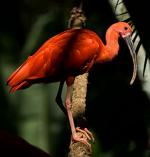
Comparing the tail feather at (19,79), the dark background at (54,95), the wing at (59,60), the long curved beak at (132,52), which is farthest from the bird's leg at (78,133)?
the dark background at (54,95)

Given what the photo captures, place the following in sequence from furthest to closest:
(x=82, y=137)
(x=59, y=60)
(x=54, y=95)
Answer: (x=54, y=95), (x=59, y=60), (x=82, y=137)

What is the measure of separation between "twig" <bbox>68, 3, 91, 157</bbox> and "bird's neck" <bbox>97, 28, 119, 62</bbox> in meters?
0.19

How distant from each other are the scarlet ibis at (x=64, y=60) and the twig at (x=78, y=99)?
0.20 feet

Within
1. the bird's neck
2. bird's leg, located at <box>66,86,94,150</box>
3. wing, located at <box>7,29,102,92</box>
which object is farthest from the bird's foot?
the bird's neck

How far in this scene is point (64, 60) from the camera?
444 centimetres

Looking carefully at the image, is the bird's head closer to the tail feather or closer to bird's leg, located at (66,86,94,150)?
bird's leg, located at (66,86,94,150)

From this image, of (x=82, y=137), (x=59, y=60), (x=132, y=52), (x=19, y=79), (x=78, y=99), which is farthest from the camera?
(x=132, y=52)

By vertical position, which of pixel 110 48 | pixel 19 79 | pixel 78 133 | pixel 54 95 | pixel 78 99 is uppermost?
pixel 19 79

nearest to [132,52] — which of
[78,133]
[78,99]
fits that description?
[78,99]

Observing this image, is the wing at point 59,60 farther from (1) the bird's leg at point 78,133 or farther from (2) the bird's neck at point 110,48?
(1) the bird's leg at point 78,133

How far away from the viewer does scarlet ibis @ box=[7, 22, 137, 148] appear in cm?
433

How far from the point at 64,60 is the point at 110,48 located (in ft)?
1.48

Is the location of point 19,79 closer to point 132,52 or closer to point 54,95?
point 132,52

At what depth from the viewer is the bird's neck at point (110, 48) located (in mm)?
4609
